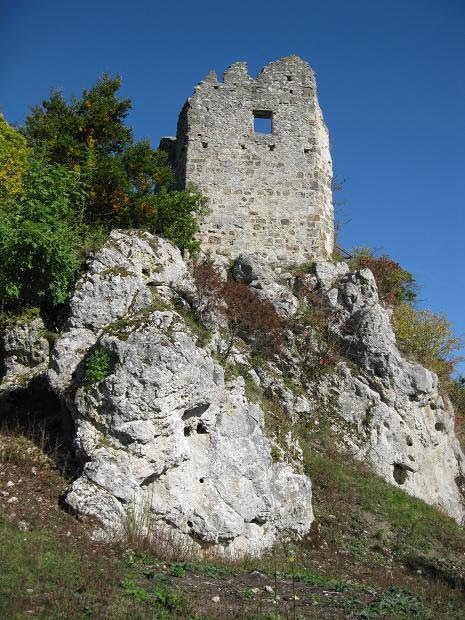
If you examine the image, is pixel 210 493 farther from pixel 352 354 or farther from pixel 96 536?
pixel 352 354

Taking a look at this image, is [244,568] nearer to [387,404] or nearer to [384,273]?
[387,404]

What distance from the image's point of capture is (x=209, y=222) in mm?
19219

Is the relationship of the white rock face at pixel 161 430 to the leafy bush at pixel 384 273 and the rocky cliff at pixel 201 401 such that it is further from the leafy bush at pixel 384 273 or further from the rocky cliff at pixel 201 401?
the leafy bush at pixel 384 273

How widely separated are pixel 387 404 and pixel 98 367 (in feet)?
29.7

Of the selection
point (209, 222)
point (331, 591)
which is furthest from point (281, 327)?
point (331, 591)

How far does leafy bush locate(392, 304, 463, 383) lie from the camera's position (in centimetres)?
2091

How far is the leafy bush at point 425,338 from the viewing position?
2091 centimetres

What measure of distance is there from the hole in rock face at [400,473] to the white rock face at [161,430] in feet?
14.2

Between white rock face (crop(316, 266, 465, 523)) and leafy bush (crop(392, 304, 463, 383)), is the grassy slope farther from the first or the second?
leafy bush (crop(392, 304, 463, 383))

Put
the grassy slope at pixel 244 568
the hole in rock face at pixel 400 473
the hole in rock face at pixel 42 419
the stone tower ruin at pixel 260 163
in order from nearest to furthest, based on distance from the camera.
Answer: the grassy slope at pixel 244 568, the hole in rock face at pixel 42 419, the hole in rock face at pixel 400 473, the stone tower ruin at pixel 260 163

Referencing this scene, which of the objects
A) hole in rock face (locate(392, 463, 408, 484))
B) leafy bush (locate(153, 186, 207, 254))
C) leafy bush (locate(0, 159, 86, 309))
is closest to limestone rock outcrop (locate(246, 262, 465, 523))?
hole in rock face (locate(392, 463, 408, 484))

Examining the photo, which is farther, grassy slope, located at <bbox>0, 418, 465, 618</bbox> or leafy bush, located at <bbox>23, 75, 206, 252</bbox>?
leafy bush, located at <bbox>23, 75, 206, 252</bbox>

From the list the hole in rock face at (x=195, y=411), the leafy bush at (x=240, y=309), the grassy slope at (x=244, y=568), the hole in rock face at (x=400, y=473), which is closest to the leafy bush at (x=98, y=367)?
the grassy slope at (x=244, y=568)

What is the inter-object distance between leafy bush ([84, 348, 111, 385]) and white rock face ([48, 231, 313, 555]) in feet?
0.26
